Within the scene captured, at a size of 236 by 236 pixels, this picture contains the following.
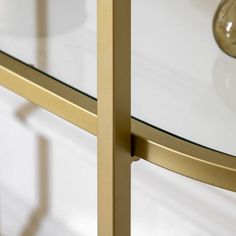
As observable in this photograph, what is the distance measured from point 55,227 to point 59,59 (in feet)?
1.42

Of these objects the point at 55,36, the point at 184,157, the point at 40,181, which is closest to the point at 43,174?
the point at 40,181

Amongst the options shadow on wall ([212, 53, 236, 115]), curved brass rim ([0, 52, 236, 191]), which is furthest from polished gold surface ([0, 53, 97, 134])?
shadow on wall ([212, 53, 236, 115])

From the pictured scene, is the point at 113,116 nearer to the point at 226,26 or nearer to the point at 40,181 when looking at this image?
the point at 226,26

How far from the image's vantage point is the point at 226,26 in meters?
0.70

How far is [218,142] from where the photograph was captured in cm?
58

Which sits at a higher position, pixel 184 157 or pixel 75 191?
pixel 184 157

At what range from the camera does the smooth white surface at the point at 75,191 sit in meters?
0.87

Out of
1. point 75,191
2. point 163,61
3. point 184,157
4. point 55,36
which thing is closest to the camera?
point 184,157

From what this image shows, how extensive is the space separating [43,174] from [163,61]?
1.45 feet

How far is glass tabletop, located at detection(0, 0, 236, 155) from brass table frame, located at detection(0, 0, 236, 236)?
1.0 inches

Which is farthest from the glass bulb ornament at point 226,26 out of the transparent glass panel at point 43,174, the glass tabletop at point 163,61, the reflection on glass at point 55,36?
the transparent glass panel at point 43,174

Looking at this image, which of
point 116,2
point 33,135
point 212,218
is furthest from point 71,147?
point 116,2

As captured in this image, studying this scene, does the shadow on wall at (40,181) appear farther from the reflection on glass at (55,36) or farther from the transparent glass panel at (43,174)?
the reflection on glass at (55,36)

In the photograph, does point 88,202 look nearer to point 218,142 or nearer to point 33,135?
point 33,135
